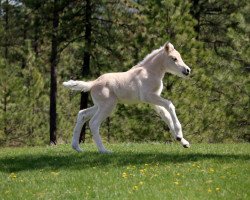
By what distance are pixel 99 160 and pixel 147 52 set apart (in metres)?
11.3

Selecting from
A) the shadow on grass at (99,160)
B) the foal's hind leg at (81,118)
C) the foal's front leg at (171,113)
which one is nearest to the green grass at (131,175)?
the shadow on grass at (99,160)

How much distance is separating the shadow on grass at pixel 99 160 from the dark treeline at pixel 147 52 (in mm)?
8912

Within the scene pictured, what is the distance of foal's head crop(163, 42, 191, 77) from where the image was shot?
1202 cm

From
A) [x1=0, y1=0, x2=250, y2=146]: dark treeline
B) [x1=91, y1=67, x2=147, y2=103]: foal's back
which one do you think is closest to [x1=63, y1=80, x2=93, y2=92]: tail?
[x1=91, y1=67, x2=147, y2=103]: foal's back

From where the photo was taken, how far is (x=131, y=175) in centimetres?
1015

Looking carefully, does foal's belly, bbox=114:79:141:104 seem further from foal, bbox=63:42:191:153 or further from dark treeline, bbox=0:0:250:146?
dark treeline, bbox=0:0:250:146

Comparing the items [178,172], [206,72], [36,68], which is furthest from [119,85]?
[36,68]

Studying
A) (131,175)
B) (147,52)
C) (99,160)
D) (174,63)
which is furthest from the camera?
(147,52)

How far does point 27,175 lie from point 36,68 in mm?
19409

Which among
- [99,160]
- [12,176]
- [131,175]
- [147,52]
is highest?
[147,52]

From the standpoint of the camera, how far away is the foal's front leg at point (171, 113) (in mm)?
11461

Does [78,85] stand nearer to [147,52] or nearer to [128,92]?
[128,92]

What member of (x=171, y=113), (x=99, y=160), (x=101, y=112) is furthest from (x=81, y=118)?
(x=171, y=113)

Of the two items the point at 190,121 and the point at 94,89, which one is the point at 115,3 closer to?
the point at 190,121
